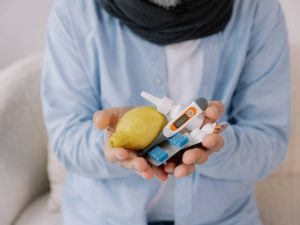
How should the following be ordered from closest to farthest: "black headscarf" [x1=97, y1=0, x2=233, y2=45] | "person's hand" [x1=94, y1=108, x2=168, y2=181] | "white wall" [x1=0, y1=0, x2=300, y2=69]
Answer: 1. "person's hand" [x1=94, y1=108, x2=168, y2=181]
2. "black headscarf" [x1=97, y1=0, x2=233, y2=45]
3. "white wall" [x1=0, y1=0, x2=300, y2=69]

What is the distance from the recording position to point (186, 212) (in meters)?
0.73

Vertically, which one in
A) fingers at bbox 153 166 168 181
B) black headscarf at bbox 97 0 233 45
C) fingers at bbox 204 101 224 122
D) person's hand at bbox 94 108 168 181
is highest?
black headscarf at bbox 97 0 233 45

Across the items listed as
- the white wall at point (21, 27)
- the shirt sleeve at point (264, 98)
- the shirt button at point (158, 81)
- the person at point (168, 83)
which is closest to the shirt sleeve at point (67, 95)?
the person at point (168, 83)

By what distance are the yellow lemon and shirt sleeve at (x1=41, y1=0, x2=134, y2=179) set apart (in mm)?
186

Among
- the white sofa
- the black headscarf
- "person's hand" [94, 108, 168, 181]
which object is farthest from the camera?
the white sofa

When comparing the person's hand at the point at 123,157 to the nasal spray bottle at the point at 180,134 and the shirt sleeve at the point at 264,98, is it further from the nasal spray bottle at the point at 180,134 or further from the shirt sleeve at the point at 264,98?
the shirt sleeve at the point at 264,98

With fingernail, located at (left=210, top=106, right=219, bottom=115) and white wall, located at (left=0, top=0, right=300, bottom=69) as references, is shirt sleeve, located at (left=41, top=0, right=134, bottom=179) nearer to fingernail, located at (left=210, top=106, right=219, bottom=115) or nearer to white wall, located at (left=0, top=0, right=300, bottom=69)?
fingernail, located at (left=210, top=106, right=219, bottom=115)

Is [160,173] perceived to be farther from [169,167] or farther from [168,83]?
[168,83]

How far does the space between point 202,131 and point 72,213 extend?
0.38 m

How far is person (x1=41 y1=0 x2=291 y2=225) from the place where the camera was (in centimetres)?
70

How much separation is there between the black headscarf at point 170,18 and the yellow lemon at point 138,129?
7.5 inches

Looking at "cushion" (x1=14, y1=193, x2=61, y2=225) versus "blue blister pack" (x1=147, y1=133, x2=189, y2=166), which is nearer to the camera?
"blue blister pack" (x1=147, y1=133, x2=189, y2=166)

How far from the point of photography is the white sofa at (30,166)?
851 mm

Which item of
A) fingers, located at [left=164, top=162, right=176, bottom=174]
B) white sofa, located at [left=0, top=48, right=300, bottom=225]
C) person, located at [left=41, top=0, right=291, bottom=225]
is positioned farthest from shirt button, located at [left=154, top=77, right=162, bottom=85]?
white sofa, located at [left=0, top=48, right=300, bottom=225]
